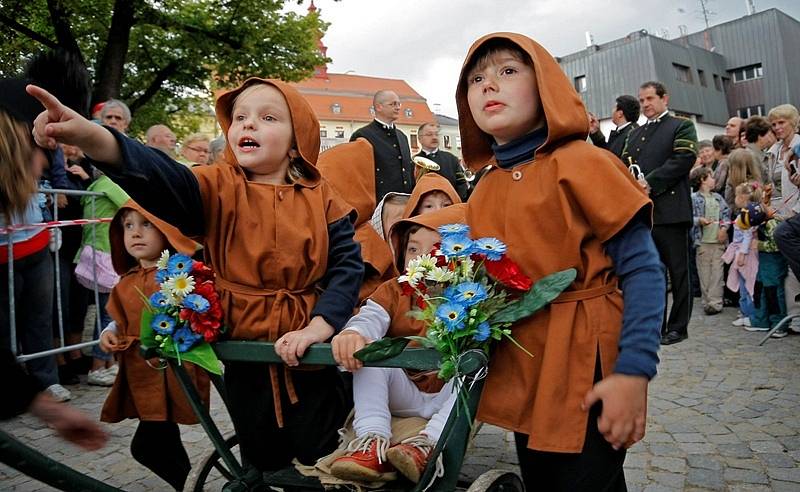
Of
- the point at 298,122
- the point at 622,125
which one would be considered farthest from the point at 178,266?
the point at 622,125

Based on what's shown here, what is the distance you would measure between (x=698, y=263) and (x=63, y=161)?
777 cm

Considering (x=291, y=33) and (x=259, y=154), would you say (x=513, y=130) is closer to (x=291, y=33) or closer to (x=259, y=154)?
(x=259, y=154)

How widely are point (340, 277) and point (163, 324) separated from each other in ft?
2.07

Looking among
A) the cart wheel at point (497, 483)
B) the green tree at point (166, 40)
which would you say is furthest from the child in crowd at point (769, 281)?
the green tree at point (166, 40)

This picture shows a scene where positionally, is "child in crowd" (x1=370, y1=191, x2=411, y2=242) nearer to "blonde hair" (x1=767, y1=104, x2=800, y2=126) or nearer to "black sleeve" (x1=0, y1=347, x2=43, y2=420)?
"black sleeve" (x1=0, y1=347, x2=43, y2=420)

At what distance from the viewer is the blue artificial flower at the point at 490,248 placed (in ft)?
5.80

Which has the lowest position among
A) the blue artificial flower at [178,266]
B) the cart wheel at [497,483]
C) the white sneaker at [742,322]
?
the white sneaker at [742,322]

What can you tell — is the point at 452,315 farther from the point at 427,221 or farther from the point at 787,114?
the point at 787,114

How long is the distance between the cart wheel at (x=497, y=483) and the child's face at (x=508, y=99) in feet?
3.68

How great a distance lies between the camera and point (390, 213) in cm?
489

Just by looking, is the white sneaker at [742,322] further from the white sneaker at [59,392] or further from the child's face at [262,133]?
the white sneaker at [59,392]

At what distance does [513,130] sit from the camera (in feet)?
6.45

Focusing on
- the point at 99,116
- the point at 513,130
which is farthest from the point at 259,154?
the point at 99,116

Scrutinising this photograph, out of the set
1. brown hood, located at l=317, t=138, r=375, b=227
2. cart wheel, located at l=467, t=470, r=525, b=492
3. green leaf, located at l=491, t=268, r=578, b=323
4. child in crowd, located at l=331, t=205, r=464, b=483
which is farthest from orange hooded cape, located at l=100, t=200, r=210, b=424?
green leaf, located at l=491, t=268, r=578, b=323
